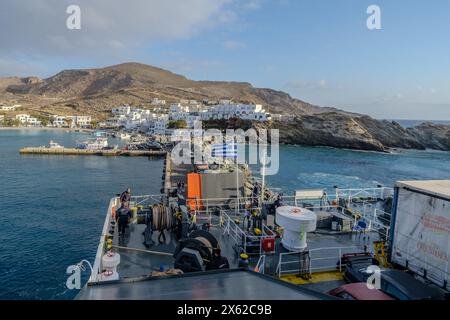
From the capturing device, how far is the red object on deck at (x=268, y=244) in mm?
10320

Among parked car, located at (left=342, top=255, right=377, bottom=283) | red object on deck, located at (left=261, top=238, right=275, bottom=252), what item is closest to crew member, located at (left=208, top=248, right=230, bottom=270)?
red object on deck, located at (left=261, top=238, right=275, bottom=252)

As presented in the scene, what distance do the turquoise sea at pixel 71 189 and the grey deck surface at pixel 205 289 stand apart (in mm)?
14274

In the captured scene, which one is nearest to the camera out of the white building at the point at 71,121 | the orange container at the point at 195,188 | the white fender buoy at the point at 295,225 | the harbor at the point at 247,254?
the harbor at the point at 247,254

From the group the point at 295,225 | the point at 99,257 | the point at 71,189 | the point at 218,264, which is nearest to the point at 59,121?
the point at 71,189

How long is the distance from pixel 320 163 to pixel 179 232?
6284 centimetres

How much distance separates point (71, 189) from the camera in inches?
1572

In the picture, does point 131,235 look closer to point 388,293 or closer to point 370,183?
point 388,293

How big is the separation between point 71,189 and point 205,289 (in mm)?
40359

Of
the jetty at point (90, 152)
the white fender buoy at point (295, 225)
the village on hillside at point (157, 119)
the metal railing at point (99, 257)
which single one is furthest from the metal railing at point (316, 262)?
the village on hillside at point (157, 119)

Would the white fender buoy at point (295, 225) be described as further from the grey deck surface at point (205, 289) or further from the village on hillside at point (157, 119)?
the village on hillside at point (157, 119)

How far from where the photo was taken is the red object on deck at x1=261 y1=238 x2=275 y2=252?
1032 centimetres

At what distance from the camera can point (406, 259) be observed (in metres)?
9.32
